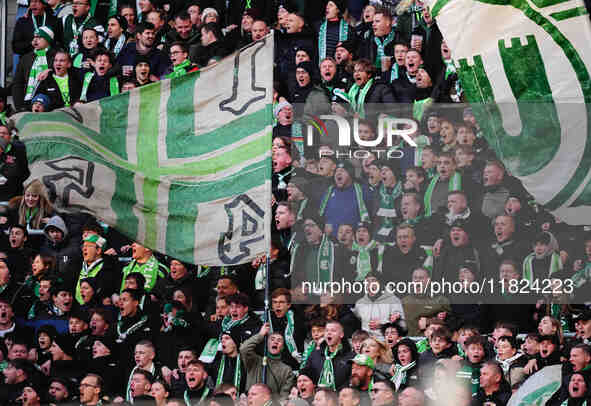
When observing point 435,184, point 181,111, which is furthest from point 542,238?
point 181,111

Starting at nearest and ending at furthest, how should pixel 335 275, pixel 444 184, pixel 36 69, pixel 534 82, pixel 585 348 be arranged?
pixel 534 82, pixel 585 348, pixel 335 275, pixel 444 184, pixel 36 69

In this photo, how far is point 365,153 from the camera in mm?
11211

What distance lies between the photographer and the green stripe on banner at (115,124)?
9719mm

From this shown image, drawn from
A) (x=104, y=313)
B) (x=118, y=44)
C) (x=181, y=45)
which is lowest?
(x=104, y=313)

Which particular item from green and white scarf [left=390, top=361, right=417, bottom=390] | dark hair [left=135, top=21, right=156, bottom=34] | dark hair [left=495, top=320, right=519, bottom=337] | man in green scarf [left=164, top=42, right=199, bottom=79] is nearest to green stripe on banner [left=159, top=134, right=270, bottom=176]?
green and white scarf [left=390, top=361, right=417, bottom=390]

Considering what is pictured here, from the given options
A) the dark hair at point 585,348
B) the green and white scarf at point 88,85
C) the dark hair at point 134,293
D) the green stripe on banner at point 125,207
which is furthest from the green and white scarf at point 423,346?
the green and white scarf at point 88,85

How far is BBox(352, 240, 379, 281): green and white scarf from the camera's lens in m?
10.5

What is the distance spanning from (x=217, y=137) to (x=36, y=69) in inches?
171

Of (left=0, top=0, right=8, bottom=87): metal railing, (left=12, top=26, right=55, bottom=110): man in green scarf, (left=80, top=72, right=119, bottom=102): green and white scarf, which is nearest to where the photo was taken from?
(left=80, top=72, right=119, bottom=102): green and white scarf

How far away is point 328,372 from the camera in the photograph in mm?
9953

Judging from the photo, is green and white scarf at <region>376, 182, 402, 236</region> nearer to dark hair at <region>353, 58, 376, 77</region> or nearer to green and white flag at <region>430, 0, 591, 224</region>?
dark hair at <region>353, 58, 376, 77</region>

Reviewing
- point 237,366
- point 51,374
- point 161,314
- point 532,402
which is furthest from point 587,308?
point 51,374

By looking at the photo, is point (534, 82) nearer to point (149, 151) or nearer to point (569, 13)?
point (569, 13)

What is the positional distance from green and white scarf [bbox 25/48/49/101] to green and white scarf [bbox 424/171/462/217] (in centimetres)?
435
